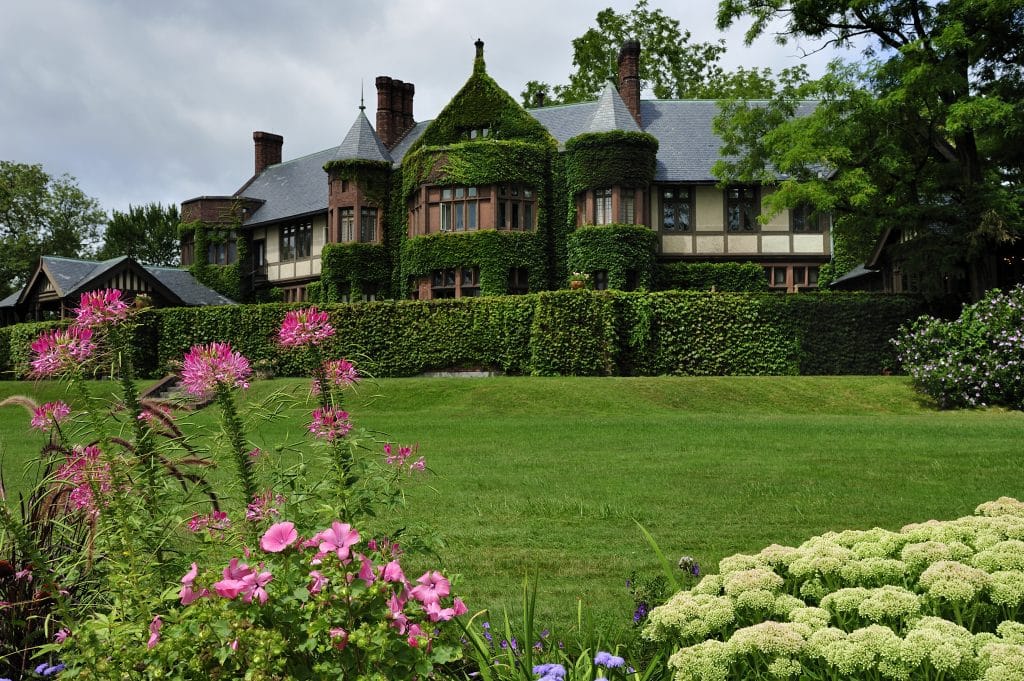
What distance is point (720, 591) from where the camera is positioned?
3.67 meters

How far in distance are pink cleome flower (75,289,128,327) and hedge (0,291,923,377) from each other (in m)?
19.5

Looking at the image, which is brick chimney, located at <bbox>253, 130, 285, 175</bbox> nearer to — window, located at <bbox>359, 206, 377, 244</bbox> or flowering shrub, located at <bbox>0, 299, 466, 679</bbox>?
window, located at <bbox>359, 206, 377, 244</bbox>

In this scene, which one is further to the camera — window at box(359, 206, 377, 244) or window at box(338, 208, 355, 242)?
window at box(338, 208, 355, 242)

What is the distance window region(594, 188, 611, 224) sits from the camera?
1162 inches

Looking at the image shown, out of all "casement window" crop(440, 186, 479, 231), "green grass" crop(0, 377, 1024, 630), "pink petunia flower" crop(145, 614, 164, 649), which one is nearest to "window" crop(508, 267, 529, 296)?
"casement window" crop(440, 186, 479, 231)

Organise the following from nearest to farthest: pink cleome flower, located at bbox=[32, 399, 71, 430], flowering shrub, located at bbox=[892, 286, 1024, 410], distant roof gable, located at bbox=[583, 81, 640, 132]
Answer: pink cleome flower, located at bbox=[32, 399, 71, 430] < flowering shrub, located at bbox=[892, 286, 1024, 410] < distant roof gable, located at bbox=[583, 81, 640, 132]

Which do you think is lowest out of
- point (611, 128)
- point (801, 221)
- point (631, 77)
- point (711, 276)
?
point (711, 276)

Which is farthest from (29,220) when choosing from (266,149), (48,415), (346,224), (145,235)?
(48,415)

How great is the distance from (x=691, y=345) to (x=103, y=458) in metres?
21.5

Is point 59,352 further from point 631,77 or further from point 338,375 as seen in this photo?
point 631,77

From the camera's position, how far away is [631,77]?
3297cm

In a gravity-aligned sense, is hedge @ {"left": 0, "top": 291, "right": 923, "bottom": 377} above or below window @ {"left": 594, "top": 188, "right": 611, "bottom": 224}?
below

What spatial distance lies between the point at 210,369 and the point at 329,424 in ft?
1.95

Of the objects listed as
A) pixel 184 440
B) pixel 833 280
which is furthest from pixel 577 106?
pixel 184 440
